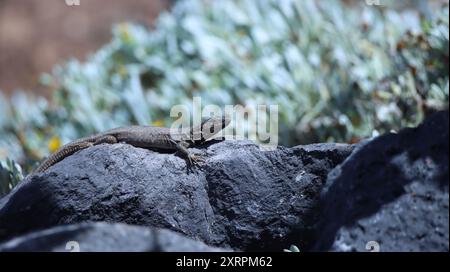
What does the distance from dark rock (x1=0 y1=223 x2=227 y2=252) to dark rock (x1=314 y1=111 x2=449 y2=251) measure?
0.84 m

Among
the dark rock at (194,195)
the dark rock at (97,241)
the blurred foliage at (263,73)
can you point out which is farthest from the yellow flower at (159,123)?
the dark rock at (97,241)

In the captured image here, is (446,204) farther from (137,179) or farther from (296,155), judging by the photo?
(137,179)

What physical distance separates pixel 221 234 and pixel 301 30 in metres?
5.36

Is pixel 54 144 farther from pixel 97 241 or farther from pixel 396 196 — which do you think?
pixel 396 196

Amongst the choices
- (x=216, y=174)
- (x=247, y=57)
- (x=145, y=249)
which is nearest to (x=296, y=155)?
(x=216, y=174)

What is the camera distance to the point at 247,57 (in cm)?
→ 940

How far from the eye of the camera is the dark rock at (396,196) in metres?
3.48

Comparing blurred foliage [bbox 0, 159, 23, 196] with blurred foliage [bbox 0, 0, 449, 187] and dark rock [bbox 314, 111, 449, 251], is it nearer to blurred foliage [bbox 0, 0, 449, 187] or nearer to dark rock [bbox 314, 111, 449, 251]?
blurred foliage [bbox 0, 0, 449, 187]

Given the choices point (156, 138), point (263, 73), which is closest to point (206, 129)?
point (156, 138)

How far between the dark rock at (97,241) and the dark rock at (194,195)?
96cm

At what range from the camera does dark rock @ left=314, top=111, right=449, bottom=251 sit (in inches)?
137

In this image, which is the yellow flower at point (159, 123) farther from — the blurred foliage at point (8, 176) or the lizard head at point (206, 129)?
the lizard head at point (206, 129)

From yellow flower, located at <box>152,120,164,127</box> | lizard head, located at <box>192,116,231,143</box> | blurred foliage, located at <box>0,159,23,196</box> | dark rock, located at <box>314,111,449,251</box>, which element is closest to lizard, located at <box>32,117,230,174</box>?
lizard head, located at <box>192,116,231,143</box>

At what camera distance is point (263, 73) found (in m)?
8.84
